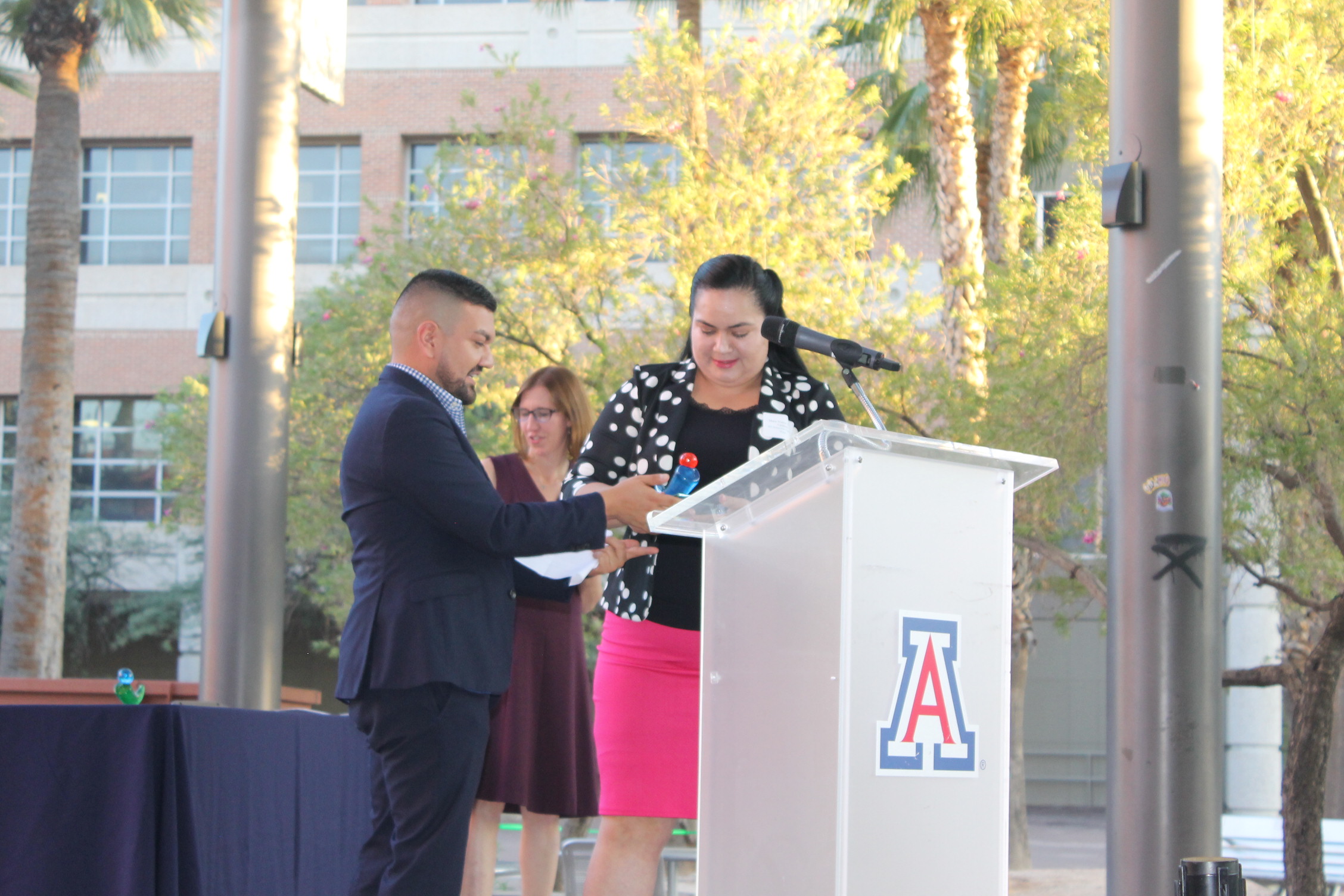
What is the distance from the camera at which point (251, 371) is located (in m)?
6.29

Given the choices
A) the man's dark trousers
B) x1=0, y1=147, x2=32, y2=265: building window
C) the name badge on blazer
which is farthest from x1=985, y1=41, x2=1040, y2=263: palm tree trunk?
x1=0, y1=147, x2=32, y2=265: building window

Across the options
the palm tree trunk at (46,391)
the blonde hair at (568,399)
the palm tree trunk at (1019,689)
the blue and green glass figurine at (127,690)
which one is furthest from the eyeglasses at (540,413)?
the palm tree trunk at (46,391)

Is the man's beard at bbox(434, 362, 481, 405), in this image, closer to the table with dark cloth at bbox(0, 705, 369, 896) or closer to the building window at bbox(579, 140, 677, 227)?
the table with dark cloth at bbox(0, 705, 369, 896)

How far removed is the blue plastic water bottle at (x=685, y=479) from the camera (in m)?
3.30

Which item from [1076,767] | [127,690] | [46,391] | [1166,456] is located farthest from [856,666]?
[1076,767]

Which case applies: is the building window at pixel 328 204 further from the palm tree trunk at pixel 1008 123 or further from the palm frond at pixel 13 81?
the palm tree trunk at pixel 1008 123

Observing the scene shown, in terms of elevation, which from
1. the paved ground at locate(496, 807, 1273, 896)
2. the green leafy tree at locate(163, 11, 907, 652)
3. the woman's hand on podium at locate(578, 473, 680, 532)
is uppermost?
the green leafy tree at locate(163, 11, 907, 652)

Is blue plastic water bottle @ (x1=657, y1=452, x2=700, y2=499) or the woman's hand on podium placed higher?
blue plastic water bottle @ (x1=657, y1=452, x2=700, y2=499)

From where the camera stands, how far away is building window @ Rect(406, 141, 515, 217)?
12.9 meters

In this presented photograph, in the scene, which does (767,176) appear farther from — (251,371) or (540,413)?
(540,413)

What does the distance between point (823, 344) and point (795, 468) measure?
0.43 meters

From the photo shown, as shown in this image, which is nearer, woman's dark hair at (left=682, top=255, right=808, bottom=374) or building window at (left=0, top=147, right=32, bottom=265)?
woman's dark hair at (left=682, top=255, right=808, bottom=374)

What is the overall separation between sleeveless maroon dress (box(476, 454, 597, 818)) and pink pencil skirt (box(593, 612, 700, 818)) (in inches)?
46.4

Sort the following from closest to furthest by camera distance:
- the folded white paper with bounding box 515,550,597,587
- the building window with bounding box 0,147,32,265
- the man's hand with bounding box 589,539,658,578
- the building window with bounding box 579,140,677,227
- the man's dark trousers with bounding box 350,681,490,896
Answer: the man's dark trousers with bounding box 350,681,490,896, the man's hand with bounding box 589,539,658,578, the folded white paper with bounding box 515,550,597,587, the building window with bounding box 579,140,677,227, the building window with bounding box 0,147,32,265
